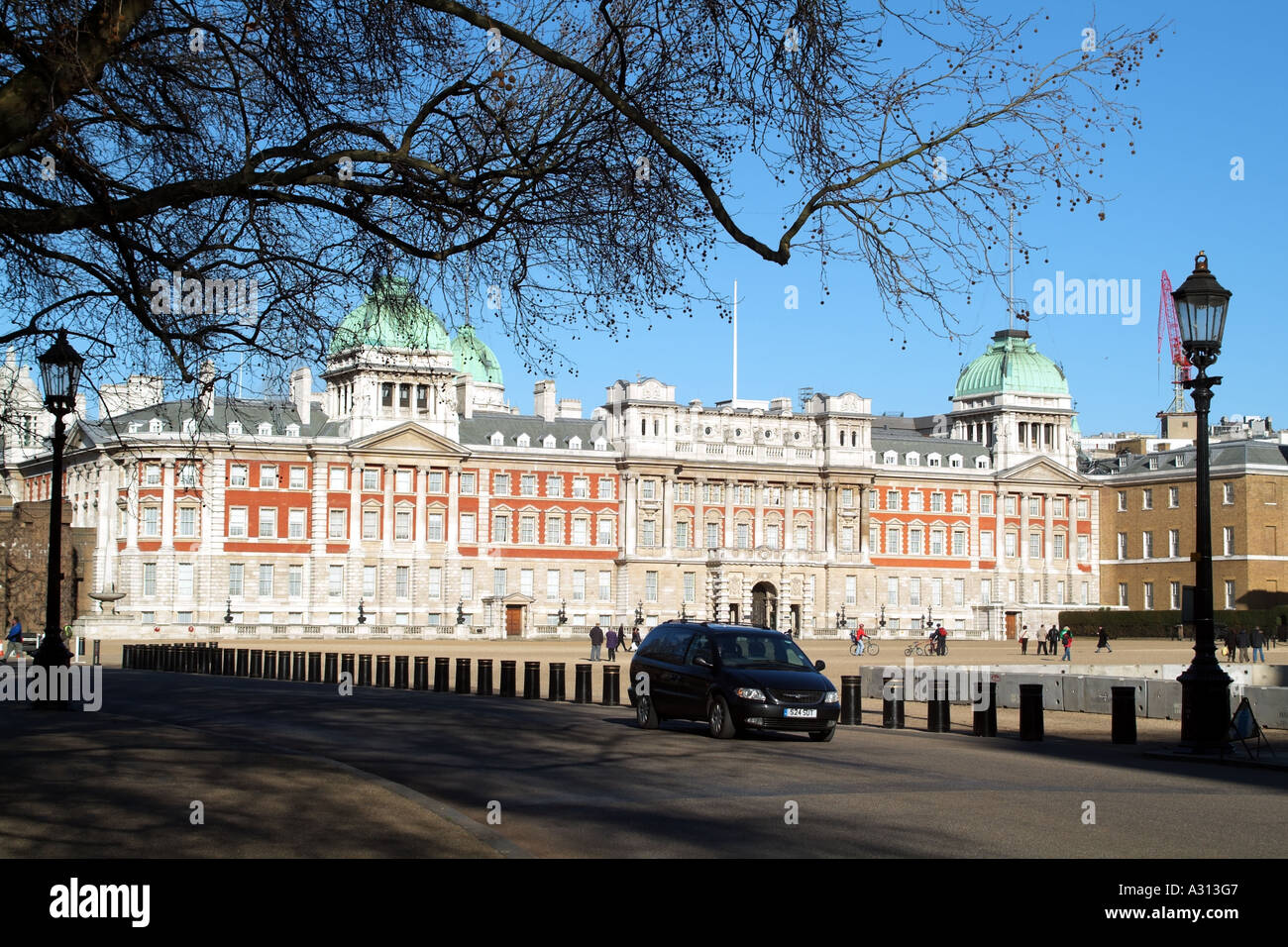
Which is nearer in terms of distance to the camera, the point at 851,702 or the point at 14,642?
the point at 851,702

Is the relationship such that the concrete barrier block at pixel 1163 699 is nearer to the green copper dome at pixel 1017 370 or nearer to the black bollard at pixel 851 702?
the black bollard at pixel 851 702

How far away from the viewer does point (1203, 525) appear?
20.2 m

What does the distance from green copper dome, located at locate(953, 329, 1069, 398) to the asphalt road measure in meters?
93.0

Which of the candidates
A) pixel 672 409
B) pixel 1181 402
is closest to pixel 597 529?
pixel 672 409

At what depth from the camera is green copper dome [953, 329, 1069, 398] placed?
116 m

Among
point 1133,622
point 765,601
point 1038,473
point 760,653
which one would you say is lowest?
point 1133,622

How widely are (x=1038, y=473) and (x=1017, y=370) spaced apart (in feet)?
26.2

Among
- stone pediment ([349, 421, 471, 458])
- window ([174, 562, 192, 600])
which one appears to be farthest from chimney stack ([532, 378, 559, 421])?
window ([174, 562, 192, 600])

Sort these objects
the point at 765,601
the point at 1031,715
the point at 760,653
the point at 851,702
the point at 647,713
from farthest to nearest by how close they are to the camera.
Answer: the point at 765,601 → the point at 851,702 → the point at 647,713 → the point at 1031,715 → the point at 760,653

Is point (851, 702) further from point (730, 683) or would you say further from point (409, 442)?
point (409, 442)

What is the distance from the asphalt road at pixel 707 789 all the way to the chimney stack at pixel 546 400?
262 ft

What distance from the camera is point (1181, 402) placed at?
464ft

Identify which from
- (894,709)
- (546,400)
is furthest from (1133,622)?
(894,709)
